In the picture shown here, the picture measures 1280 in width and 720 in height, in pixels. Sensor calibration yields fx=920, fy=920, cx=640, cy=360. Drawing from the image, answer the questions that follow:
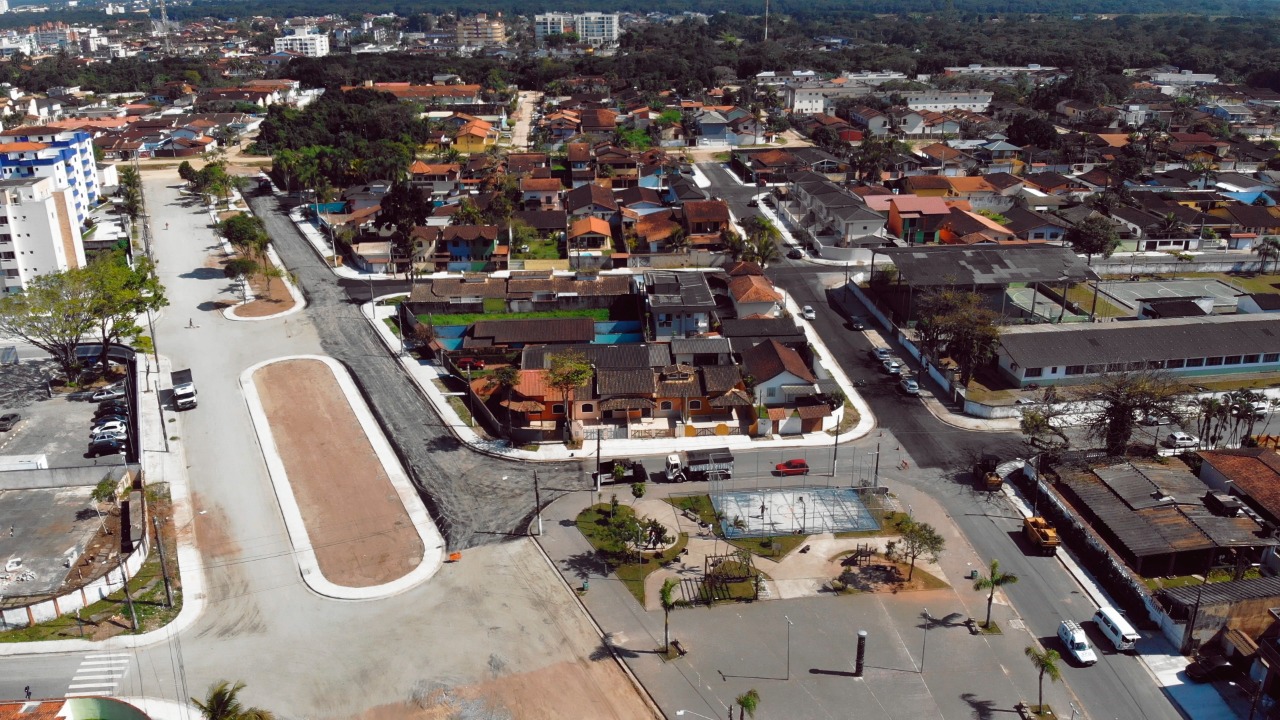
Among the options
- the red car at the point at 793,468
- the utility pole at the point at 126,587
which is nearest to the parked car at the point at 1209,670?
the red car at the point at 793,468

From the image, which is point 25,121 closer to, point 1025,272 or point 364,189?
point 364,189

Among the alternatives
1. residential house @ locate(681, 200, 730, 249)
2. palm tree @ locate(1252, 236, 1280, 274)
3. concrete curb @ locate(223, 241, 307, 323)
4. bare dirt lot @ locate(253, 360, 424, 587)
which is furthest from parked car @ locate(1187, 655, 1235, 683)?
concrete curb @ locate(223, 241, 307, 323)

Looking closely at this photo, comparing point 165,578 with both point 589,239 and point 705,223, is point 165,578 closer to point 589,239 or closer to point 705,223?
point 589,239

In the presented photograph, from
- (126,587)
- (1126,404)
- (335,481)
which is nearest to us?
(126,587)

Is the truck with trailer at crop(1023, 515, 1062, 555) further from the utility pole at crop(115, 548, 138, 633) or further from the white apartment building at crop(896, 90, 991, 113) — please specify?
the white apartment building at crop(896, 90, 991, 113)

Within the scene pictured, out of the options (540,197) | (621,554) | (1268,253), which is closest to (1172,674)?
(621,554)
